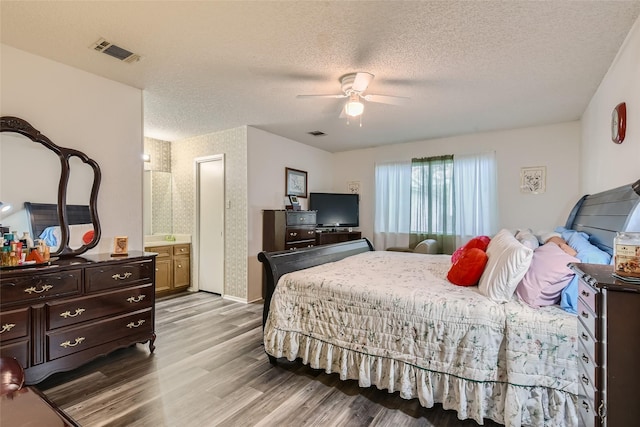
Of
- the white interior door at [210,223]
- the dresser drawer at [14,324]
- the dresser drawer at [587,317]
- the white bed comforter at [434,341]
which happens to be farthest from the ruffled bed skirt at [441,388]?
the white interior door at [210,223]

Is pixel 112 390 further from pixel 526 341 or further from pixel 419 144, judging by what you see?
pixel 419 144

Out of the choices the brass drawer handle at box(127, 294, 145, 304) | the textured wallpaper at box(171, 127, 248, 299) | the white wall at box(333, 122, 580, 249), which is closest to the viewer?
the brass drawer handle at box(127, 294, 145, 304)

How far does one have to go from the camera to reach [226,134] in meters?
4.65

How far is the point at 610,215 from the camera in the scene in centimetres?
228

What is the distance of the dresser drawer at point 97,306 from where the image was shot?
7.30 feet

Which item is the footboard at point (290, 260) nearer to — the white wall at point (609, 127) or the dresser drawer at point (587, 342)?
the dresser drawer at point (587, 342)

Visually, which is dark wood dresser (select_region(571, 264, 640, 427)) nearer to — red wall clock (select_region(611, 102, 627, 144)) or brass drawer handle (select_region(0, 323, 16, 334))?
red wall clock (select_region(611, 102, 627, 144))

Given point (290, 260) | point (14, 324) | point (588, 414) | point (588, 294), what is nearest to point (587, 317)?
point (588, 294)

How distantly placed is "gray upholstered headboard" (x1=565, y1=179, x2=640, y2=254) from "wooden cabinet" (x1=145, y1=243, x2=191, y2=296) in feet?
17.0

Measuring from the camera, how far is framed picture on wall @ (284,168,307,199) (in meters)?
5.18

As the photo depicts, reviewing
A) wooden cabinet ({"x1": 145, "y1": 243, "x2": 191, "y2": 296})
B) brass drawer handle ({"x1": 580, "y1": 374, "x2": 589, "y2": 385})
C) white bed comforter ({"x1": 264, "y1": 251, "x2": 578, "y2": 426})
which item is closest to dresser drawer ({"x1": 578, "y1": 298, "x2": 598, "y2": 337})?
brass drawer handle ({"x1": 580, "y1": 374, "x2": 589, "y2": 385})

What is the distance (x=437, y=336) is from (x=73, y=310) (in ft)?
8.75

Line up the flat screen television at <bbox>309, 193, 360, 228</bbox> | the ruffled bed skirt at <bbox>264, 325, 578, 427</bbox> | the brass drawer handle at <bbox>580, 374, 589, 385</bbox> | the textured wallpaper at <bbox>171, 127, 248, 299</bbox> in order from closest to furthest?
the brass drawer handle at <bbox>580, 374, 589, 385</bbox> < the ruffled bed skirt at <bbox>264, 325, 578, 427</bbox> < the textured wallpaper at <bbox>171, 127, 248, 299</bbox> < the flat screen television at <bbox>309, 193, 360, 228</bbox>

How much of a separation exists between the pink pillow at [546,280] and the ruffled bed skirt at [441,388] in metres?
0.49
